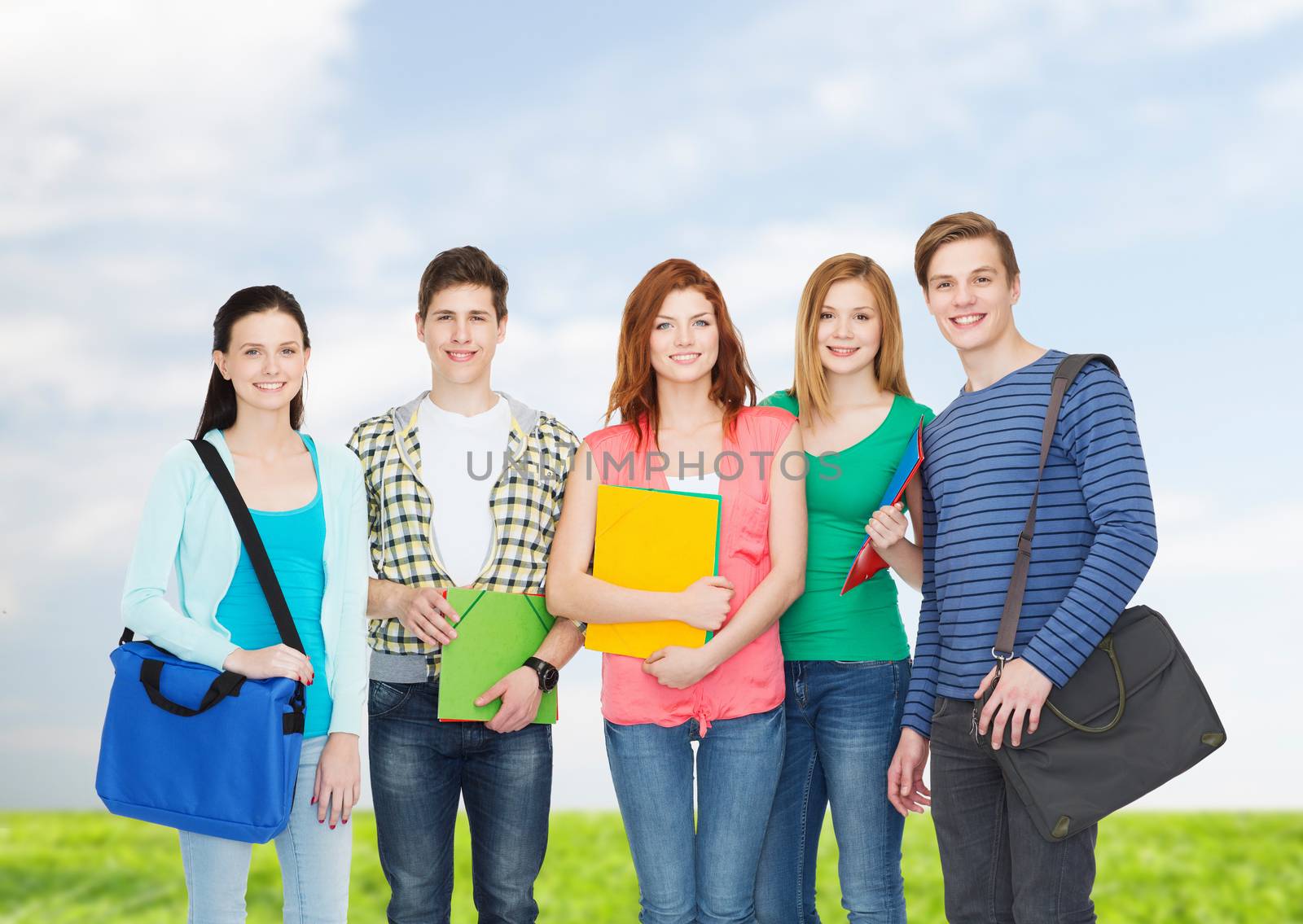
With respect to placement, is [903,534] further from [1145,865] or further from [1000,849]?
[1145,865]

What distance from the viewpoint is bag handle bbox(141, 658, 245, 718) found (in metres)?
2.71

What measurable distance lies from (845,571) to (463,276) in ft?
5.07

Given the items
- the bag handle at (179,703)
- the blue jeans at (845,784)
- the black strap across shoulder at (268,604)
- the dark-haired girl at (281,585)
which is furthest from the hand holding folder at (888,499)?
the bag handle at (179,703)

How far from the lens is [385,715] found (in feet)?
10.5

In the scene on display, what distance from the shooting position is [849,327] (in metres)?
3.28

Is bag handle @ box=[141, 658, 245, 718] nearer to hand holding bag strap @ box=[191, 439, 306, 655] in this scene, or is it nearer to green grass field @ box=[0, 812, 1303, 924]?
hand holding bag strap @ box=[191, 439, 306, 655]

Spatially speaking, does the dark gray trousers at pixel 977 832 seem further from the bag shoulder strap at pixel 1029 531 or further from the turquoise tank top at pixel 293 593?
the turquoise tank top at pixel 293 593

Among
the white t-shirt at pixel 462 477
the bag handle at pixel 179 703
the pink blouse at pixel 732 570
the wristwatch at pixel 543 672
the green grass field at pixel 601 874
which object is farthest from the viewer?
the green grass field at pixel 601 874

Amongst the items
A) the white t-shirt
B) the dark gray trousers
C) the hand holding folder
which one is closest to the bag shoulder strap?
the dark gray trousers

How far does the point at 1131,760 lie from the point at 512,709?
67.6 inches

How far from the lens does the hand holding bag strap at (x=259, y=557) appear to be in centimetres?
281

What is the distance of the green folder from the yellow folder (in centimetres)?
27

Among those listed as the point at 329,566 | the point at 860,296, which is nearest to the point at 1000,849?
the point at 860,296

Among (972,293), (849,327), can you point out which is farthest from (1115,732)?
(849,327)
